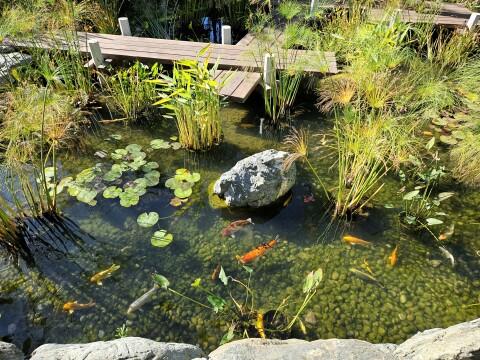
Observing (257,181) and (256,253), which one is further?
(257,181)

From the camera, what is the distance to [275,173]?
9.61ft

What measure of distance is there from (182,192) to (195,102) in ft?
2.67

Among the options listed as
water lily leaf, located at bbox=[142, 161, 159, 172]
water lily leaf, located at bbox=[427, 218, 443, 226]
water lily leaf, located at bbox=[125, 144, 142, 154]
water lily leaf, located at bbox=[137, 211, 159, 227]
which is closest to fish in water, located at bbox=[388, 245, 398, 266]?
water lily leaf, located at bbox=[427, 218, 443, 226]

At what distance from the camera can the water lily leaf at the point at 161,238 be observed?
2.76 meters

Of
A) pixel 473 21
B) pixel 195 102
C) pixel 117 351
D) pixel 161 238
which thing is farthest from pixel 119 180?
pixel 473 21

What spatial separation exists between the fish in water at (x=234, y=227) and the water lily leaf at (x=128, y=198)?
0.81m

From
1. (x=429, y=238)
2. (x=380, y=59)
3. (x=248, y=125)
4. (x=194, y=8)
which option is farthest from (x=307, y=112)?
(x=194, y=8)

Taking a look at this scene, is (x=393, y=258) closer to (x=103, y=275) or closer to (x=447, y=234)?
(x=447, y=234)

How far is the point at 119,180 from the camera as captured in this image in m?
3.28

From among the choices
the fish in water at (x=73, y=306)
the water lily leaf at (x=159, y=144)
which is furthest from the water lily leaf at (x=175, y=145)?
the fish in water at (x=73, y=306)

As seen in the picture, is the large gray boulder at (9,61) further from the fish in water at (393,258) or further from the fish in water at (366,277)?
the fish in water at (393,258)

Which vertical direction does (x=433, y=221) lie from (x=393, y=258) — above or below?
above

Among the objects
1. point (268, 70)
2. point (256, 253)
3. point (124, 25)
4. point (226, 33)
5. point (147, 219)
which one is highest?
point (124, 25)

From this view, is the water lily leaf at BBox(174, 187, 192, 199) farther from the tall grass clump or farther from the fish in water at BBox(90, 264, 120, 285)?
the fish in water at BBox(90, 264, 120, 285)
